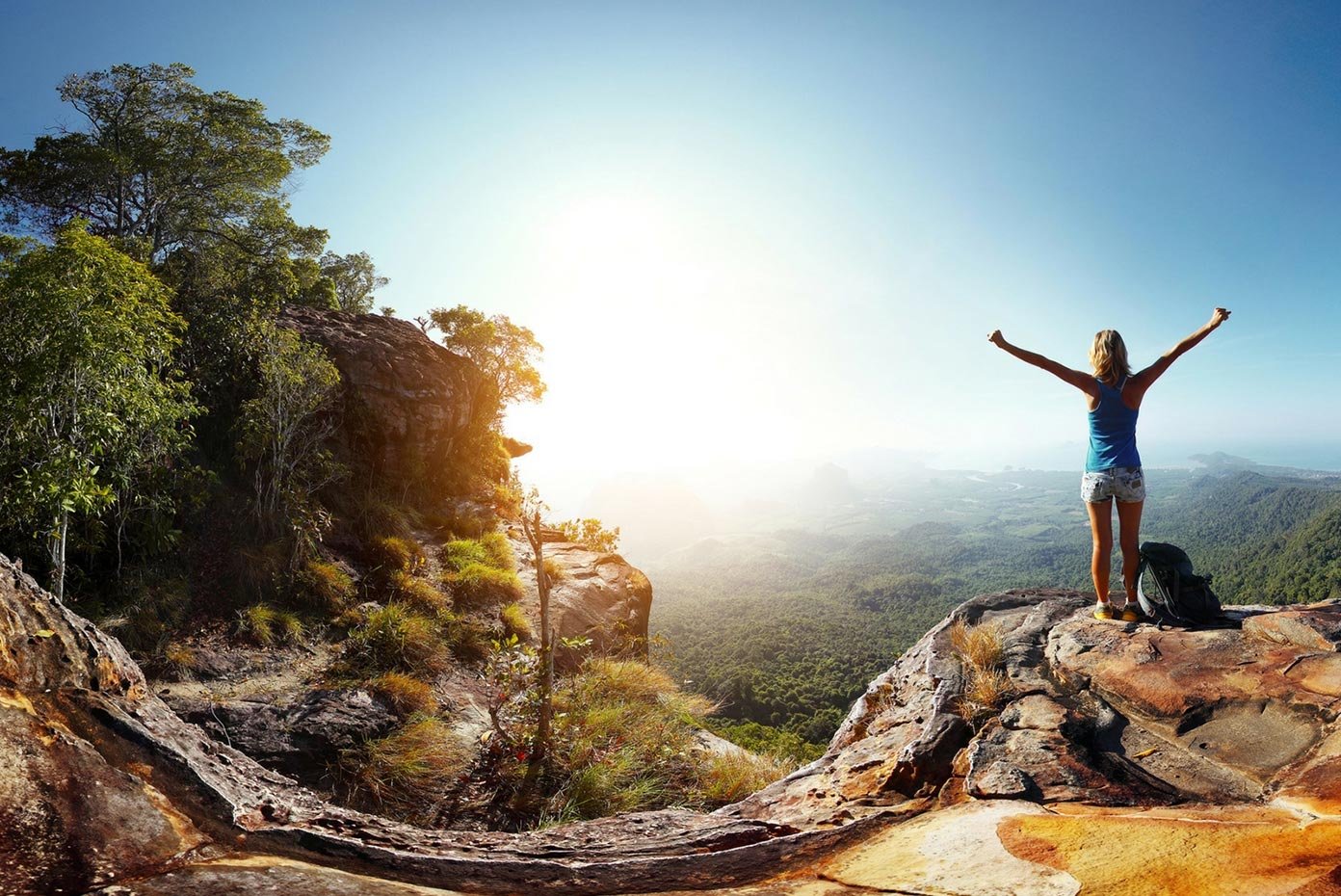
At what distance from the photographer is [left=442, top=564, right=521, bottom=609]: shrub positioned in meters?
10.4

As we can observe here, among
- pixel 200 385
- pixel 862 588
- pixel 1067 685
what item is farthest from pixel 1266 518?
pixel 200 385

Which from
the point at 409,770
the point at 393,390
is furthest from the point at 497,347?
the point at 409,770

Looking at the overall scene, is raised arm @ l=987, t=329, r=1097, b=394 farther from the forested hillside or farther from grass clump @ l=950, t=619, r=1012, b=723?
the forested hillside

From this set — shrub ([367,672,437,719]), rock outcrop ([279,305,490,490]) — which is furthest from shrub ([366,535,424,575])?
shrub ([367,672,437,719])

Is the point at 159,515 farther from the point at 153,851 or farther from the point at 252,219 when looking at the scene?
the point at 252,219

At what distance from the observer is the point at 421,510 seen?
44.0ft

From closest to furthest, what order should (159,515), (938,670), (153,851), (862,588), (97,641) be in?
(153,851), (97,641), (938,670), (159,515), (862,588)

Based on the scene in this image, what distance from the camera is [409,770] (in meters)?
5.73

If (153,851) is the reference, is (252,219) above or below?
above

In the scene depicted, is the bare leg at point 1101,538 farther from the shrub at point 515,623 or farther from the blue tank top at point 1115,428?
the shrub at point 515,623

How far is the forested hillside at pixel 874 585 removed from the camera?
3862 cm

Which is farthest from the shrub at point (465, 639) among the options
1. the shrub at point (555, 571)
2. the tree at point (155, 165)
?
the tree at point (155, 165)

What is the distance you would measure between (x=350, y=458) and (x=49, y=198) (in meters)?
12.2

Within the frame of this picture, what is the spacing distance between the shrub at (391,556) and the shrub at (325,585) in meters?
0.91
